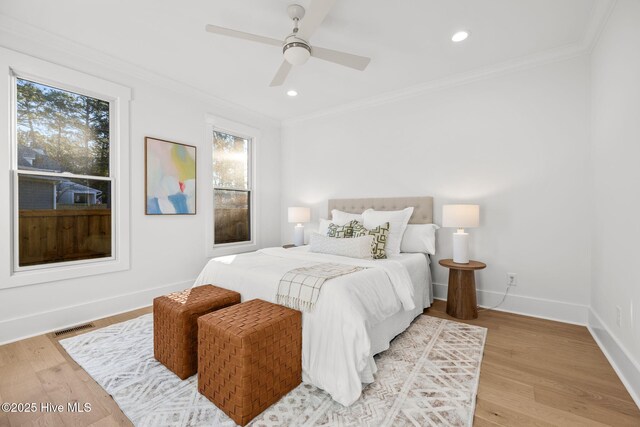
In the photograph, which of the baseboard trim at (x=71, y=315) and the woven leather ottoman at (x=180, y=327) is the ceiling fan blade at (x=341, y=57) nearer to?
the woven leather ottoman at (x=180, y=327)

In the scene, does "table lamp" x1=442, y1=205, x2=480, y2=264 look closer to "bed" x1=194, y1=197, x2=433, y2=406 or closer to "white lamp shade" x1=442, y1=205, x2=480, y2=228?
"white lamp shade" x1=442, y1=205, x2=480, y2=228

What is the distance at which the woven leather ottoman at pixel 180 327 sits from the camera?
1930 mm

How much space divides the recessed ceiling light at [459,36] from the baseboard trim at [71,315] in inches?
161

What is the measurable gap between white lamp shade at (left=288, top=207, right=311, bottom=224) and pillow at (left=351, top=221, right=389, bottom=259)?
1.38 meters

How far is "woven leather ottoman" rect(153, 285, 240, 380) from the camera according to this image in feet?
6.33

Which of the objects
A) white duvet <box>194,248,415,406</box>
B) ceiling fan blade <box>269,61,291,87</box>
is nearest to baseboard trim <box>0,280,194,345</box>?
white duvet <box>194,248,415,406</box>

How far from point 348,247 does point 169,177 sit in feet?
7.71

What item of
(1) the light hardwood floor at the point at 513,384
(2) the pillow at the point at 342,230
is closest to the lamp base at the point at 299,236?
(2) the pillow at the point at 342,230

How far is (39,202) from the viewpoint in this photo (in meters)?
2.70

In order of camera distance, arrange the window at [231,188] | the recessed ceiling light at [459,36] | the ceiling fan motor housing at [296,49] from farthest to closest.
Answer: the window at [231,188], the recessed ceiling light at [459,36], the ceiling fan motor housing at [296,49]

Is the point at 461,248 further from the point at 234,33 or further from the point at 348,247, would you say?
the point at 234,33

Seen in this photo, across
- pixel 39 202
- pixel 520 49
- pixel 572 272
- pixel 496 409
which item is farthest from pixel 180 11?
pixel 572 272

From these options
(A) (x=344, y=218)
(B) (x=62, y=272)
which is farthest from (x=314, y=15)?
(B) (x=62, y=272)

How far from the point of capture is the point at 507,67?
3137 mm
